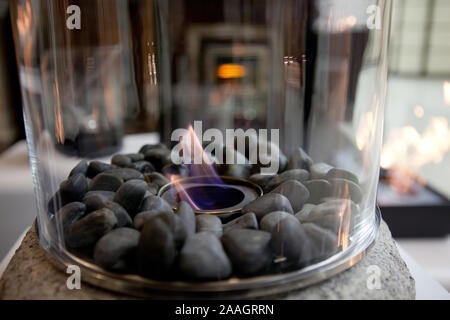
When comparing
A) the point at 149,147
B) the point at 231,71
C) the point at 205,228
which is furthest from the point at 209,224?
the point at 231,71

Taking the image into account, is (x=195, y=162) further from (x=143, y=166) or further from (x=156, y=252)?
(x=156, y=252)

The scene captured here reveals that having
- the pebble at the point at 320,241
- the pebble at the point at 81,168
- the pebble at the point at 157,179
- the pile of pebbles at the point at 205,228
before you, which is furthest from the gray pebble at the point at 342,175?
the pebble at the point at 81,168

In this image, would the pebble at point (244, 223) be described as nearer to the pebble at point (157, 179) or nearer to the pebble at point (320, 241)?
the pebble at point (320, 241)

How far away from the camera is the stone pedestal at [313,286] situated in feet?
1.18

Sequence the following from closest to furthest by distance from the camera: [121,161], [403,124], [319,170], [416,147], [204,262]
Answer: [204,262] → [319,170] → [121,161] → [416,147] → [403,124]

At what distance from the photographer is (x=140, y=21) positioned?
2.16 ft

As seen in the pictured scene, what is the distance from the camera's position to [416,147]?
1567 mm

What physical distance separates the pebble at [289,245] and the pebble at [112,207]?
159 millimetres

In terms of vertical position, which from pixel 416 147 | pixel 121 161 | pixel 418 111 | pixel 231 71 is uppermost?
pixel 231 71

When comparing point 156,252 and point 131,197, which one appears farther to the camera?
point 131,197

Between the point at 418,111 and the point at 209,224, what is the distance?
156 cm
